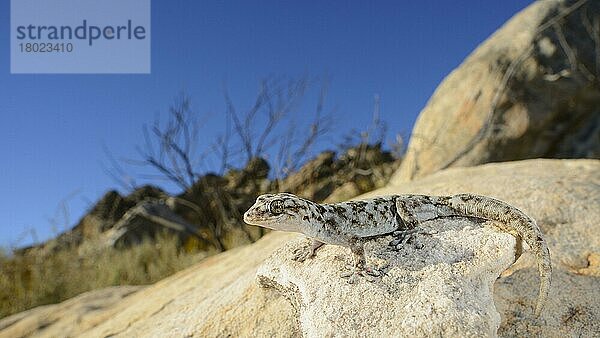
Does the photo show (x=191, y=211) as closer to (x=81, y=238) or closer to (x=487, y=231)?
(x=81, y=238)

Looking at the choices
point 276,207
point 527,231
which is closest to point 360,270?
point 276,207

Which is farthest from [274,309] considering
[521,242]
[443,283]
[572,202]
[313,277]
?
[572,202]

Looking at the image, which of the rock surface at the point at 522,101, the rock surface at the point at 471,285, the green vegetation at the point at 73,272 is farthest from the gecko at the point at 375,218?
the green vegetation at the point at 73,272

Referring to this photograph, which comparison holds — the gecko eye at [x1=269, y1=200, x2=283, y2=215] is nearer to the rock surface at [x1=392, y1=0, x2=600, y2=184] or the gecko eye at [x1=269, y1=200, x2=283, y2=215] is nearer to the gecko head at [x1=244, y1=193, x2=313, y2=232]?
the gecko head at [x1=244, y1=193, x2=313, y2=232]

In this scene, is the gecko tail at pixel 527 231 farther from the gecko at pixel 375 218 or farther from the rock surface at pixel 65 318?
the rock surface at pixel 65 318

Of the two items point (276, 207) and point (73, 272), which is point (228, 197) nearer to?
point (73, 272)
